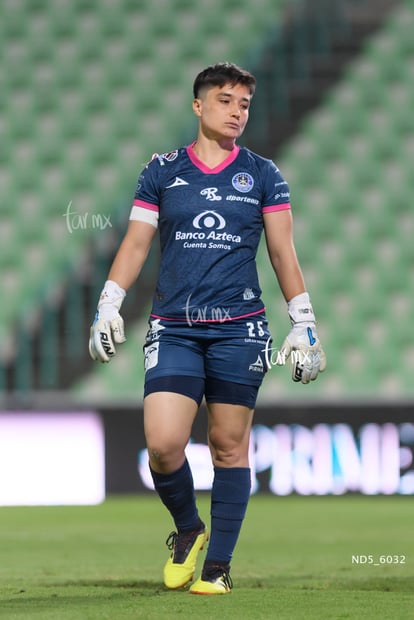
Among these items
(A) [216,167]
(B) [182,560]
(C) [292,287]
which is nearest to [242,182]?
(A) [216,167]

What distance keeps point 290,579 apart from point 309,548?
1.23m

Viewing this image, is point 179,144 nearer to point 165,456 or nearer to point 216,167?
point 216,167

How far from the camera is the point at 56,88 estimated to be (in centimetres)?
1066

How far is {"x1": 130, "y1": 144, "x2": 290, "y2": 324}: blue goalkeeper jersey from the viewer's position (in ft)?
12.3

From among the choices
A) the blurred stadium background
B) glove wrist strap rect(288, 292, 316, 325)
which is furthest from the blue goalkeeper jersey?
the blurred stadium background

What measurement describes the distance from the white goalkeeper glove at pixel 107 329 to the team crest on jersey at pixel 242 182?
0.48 metres

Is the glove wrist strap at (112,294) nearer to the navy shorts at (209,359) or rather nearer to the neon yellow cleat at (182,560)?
the navy shorts at (209,359)

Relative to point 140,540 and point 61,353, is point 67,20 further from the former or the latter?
point 140,540

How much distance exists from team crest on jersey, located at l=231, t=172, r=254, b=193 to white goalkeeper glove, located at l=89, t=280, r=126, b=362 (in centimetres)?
48

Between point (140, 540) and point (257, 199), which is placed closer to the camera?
point (257, 199)

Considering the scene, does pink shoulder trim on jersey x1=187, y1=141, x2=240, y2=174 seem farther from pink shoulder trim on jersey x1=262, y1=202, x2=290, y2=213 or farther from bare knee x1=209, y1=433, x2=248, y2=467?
bare knee x1=209, y1=433, x2=248, y2=467

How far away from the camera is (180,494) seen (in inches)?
152

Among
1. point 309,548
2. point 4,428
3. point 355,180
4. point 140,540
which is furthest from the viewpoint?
point 355,180

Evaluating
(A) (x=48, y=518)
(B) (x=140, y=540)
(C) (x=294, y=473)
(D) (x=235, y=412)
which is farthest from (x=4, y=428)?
(D) (x=235, y=412)
